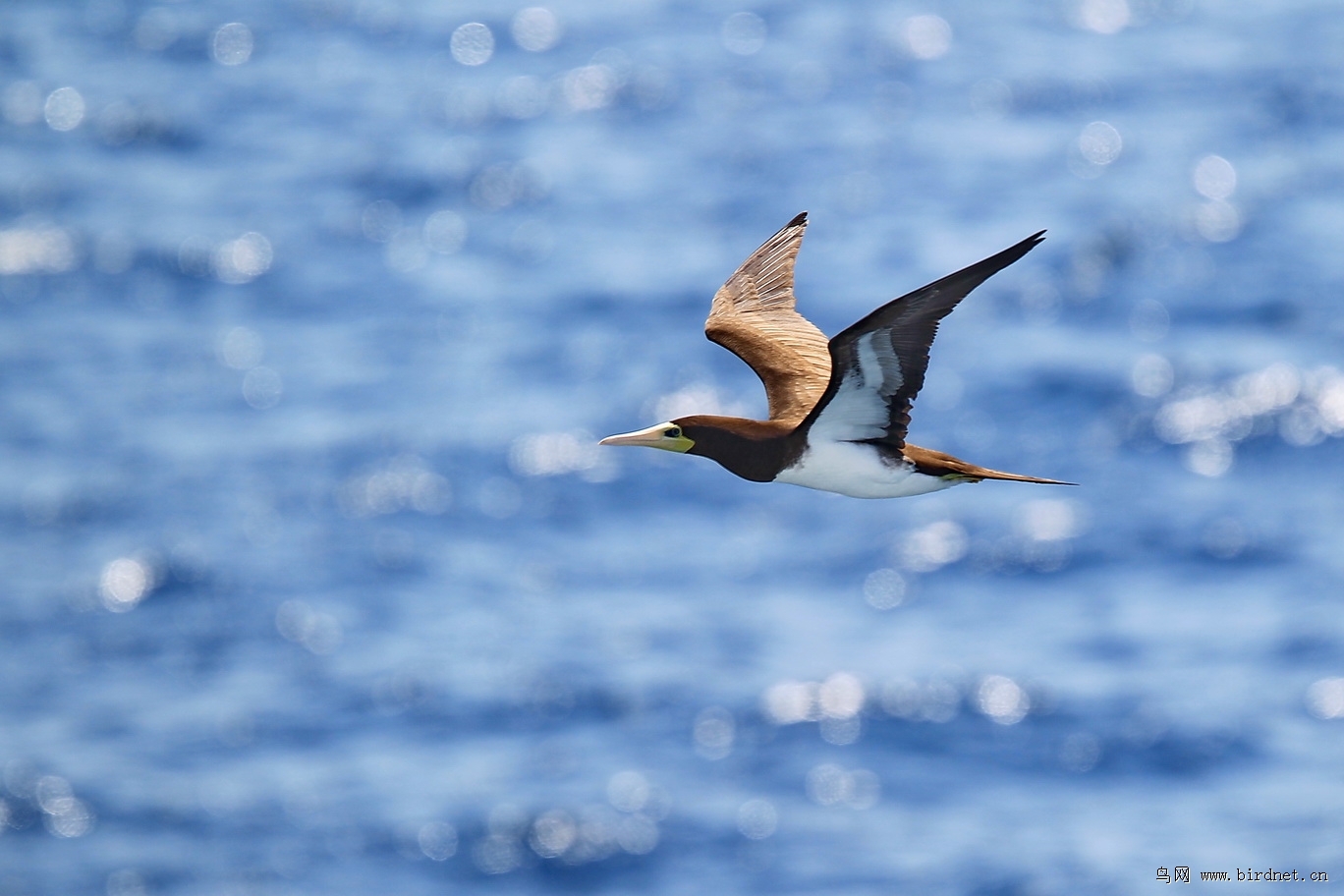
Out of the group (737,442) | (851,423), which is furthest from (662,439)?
(851,423)

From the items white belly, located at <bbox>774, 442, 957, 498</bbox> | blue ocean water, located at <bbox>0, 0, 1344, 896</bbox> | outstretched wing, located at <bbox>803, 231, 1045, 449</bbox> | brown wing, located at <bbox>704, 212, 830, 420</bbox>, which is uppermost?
blue ocean water, located at <bbox>0, 0, 1344, 896</bbox>

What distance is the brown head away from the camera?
50.0 ft

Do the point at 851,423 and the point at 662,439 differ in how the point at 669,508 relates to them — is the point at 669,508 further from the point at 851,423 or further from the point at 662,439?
the point at 851,423

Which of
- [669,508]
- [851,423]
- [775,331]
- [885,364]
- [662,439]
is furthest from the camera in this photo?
[669,508]

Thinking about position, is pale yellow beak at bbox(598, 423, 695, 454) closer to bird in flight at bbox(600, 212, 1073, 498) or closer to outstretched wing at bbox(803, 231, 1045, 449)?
bird in flight at bbox(600, 212, 1073, 498)

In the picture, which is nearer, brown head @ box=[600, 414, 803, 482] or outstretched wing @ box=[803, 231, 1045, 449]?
outstretched wing @ box=[803, 231, 1045, 449]

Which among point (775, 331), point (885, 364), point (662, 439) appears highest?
point (775, 331)

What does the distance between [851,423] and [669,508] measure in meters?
52.5

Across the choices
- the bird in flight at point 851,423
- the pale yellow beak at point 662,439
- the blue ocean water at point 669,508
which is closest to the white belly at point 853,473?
the bird in flight at point 851,423

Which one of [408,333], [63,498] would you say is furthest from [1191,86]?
[63,498]

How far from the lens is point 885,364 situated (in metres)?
14.3

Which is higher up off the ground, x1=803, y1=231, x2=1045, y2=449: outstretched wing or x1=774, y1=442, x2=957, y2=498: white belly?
x1=803, y1=231, x2=1045, y2=449: outstretched wing

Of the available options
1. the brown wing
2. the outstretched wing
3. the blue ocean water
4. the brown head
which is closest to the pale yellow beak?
the brown head

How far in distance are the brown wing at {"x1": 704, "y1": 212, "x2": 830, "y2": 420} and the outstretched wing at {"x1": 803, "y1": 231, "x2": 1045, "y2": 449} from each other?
1.18 meters
